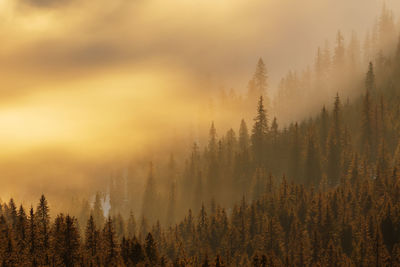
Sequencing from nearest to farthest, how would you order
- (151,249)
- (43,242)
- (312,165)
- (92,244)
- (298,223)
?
1. (43,242)
2. (92,244)
3. (151,249)
4. (298,223)
5. (312,165)

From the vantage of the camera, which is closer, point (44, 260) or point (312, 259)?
point (44, 260)

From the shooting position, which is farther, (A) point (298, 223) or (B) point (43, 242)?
(A) point (298, 223)

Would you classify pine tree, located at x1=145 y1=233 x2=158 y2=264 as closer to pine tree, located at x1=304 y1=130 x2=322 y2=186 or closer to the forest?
the forest

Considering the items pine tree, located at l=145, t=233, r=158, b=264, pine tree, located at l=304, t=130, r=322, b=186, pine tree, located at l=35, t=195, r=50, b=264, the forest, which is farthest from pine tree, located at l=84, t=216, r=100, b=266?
pine tree, located at l=304, t=130, r=322, b=186

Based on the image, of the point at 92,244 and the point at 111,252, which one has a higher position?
the point at 92,244

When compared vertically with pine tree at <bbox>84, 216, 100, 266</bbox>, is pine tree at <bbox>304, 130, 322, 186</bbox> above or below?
above

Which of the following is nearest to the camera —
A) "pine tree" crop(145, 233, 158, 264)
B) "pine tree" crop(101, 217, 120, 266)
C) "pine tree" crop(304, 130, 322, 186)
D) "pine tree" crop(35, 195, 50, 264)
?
"pine tree" crop(35, 195, 50, 264)

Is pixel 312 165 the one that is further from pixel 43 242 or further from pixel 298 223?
pixel 43 242

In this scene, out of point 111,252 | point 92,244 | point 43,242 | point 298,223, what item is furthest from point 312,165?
point 43,242

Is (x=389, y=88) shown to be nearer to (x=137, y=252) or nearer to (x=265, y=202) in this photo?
(x=265, y=202)

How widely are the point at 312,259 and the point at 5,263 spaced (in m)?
62.9

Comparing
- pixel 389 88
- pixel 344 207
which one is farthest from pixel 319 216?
pixel 389 88

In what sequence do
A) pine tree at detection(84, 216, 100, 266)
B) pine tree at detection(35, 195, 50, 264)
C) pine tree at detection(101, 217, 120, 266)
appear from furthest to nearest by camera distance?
pine tree at detection(84, 216, 100, 266) → pine tree at detection(101, 217, 120, 266) → pine tree at detection(35, 195, 50, 264)

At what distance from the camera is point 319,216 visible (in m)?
154
